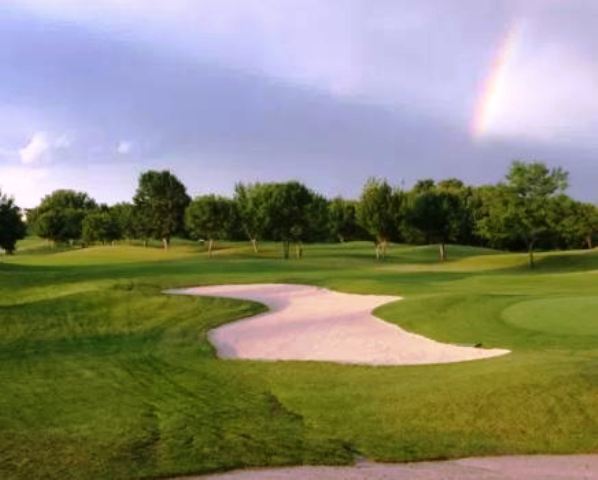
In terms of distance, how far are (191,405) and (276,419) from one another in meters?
1.76

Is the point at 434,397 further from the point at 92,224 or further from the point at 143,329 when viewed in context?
the point at 92,224

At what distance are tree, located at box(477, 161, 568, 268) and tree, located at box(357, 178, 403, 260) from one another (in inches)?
413

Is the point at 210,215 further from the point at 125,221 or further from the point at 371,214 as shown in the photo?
the point at 125,221

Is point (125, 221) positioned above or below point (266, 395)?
above

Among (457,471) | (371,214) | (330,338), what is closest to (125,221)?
(371,214)

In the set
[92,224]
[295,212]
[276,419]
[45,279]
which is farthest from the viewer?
[92,224]

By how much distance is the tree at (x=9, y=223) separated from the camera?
68188 millimetres

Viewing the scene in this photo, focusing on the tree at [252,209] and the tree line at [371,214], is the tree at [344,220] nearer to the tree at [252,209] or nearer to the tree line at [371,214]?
the tree line at [371,214]

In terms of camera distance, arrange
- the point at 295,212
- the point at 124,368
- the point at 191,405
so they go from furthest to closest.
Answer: the point at 295,212 → the point at 124,368 → the point at 191,405

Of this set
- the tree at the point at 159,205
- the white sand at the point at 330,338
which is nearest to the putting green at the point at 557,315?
the white sand at the point at 330,338

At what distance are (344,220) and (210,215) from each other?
31.6 m

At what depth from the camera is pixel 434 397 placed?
12102 millimetres

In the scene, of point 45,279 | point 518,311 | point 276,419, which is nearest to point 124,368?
point 276,419

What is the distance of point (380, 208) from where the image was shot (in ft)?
244
